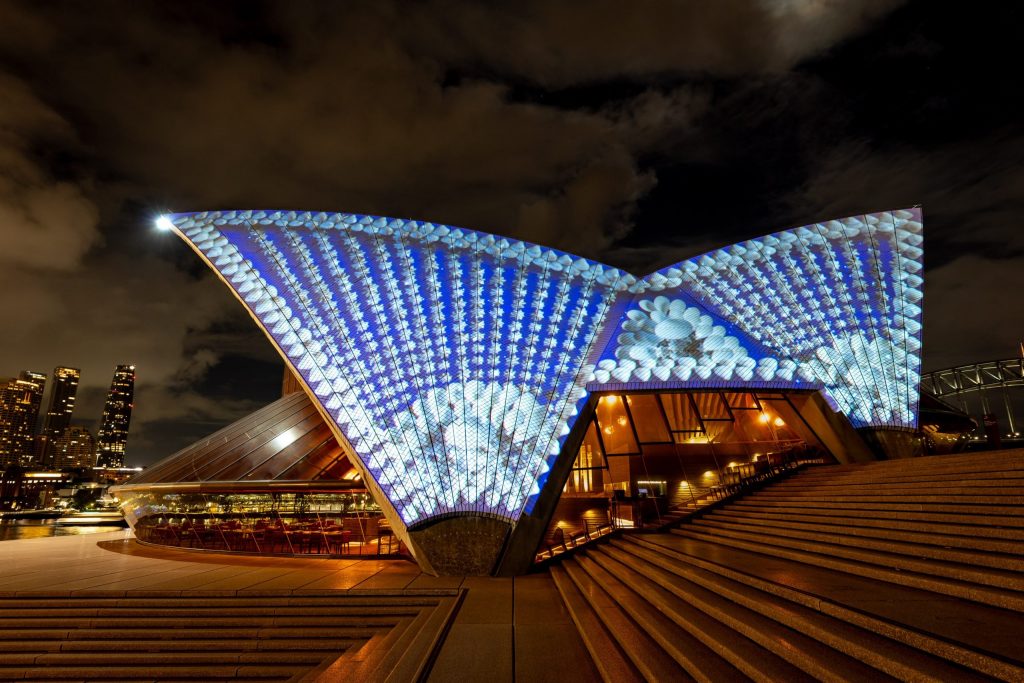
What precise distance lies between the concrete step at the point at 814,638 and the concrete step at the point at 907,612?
0.28ft

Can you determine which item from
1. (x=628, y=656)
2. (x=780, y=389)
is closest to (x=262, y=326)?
(x=628, y=656)

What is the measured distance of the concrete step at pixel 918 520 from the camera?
6.36 meters

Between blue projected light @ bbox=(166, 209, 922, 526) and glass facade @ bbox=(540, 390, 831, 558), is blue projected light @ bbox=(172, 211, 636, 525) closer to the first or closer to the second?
blue projected light @ bbox=(166, 209, 922, 526)

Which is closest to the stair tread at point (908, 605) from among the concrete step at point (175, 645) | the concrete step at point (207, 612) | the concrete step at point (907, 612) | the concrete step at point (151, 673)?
the concrete step at point (907, 612)

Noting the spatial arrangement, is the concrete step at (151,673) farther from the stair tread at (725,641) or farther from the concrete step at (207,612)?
the stair tread at (725,641)

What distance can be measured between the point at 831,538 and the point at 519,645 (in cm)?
564

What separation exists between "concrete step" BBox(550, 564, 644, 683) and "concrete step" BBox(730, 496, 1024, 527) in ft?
17.0

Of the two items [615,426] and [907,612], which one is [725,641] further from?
[615,426]

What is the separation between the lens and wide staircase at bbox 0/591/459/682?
7648 mm

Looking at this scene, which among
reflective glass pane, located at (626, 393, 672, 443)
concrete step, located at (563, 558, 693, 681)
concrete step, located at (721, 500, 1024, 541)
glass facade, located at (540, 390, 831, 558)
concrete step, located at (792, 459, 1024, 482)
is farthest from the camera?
reflective glass pane, located at (626, 393, 672, 443)

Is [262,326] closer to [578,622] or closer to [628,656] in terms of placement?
[578,622]

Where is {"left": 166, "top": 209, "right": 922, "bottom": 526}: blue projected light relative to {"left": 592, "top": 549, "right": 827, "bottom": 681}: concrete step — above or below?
above

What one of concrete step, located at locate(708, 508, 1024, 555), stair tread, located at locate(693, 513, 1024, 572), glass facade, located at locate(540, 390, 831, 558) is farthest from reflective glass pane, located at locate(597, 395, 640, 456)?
stair tread, located at locate(693, 513, 1024, 572)

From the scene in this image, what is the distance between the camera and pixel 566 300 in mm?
14477
